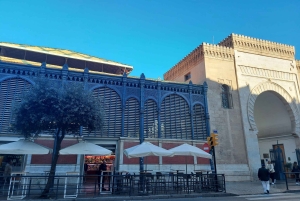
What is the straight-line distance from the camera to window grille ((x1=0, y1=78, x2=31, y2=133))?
41.6 ft

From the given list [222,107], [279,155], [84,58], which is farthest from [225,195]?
[84,58]

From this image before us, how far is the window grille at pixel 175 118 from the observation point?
1617cm

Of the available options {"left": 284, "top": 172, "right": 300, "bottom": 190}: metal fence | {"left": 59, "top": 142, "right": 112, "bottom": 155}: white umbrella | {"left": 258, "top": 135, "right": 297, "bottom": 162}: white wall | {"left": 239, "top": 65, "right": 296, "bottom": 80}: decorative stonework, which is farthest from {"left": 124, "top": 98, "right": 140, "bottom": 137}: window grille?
{"left": 258, "top": 135, "right": 297, "bottom": 162}: white wall

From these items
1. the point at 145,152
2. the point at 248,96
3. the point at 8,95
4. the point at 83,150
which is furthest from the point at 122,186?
the point at 248,96

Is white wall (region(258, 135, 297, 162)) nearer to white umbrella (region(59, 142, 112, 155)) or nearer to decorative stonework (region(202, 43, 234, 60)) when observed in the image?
decorative stonework (region(202, 43, 234, 60))

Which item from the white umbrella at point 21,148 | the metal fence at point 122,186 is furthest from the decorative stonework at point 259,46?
the white umbrella at point 21,148

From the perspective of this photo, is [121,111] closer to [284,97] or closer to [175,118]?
→ [175,118]

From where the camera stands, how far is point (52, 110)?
9.85 metres

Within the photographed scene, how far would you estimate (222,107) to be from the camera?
18.5 meters

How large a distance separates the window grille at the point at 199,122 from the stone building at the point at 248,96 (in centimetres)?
88

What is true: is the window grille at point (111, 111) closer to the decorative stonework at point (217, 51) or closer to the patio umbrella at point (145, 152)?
the patio umbrella at point (145, 152)

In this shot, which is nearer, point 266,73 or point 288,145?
point 266,73

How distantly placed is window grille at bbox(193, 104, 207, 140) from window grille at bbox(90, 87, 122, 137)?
579 cm

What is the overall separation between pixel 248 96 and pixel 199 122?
5.75 meters
